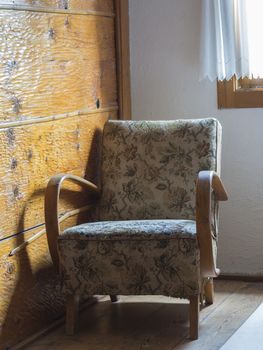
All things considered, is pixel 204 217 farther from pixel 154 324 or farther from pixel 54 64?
pixel 54 64

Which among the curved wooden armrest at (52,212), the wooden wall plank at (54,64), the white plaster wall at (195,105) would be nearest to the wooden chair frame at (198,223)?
the curved wooden armrest at (52,212)

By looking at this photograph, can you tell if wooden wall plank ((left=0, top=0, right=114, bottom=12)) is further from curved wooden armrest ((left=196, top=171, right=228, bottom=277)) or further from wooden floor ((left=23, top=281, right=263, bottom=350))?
wooden floor ((left=23, top=281, right=263, bottom=350))

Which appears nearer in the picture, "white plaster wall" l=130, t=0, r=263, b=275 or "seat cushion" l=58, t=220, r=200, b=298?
"seat cushion" l=58, t=220, r=200, b=298

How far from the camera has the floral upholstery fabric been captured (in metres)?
3.09

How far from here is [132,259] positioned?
312 centimetres

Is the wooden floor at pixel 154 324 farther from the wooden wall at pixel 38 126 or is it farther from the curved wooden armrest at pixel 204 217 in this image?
the curved wooden armrest at pixel 204 217

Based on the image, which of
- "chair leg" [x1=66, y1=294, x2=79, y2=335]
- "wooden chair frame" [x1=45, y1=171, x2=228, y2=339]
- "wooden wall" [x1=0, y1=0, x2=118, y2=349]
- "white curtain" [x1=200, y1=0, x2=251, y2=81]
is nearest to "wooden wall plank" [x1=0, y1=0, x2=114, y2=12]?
"wooden wall" [x1=0, y1=0, x2=118, y2=349]

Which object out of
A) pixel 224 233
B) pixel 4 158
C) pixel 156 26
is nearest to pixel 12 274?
pixel 4 158

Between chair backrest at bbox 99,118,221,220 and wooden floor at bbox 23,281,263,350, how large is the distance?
1.37ft

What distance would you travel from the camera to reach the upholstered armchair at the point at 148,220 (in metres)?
3.08

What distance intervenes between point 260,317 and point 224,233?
2.52 feet

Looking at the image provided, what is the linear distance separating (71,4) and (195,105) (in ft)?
2.85

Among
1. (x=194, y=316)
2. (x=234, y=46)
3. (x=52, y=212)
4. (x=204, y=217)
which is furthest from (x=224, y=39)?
(x=194, y=316)

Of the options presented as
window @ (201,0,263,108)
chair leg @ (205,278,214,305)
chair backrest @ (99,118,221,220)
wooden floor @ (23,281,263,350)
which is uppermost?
window @ (201,0,263,108)
